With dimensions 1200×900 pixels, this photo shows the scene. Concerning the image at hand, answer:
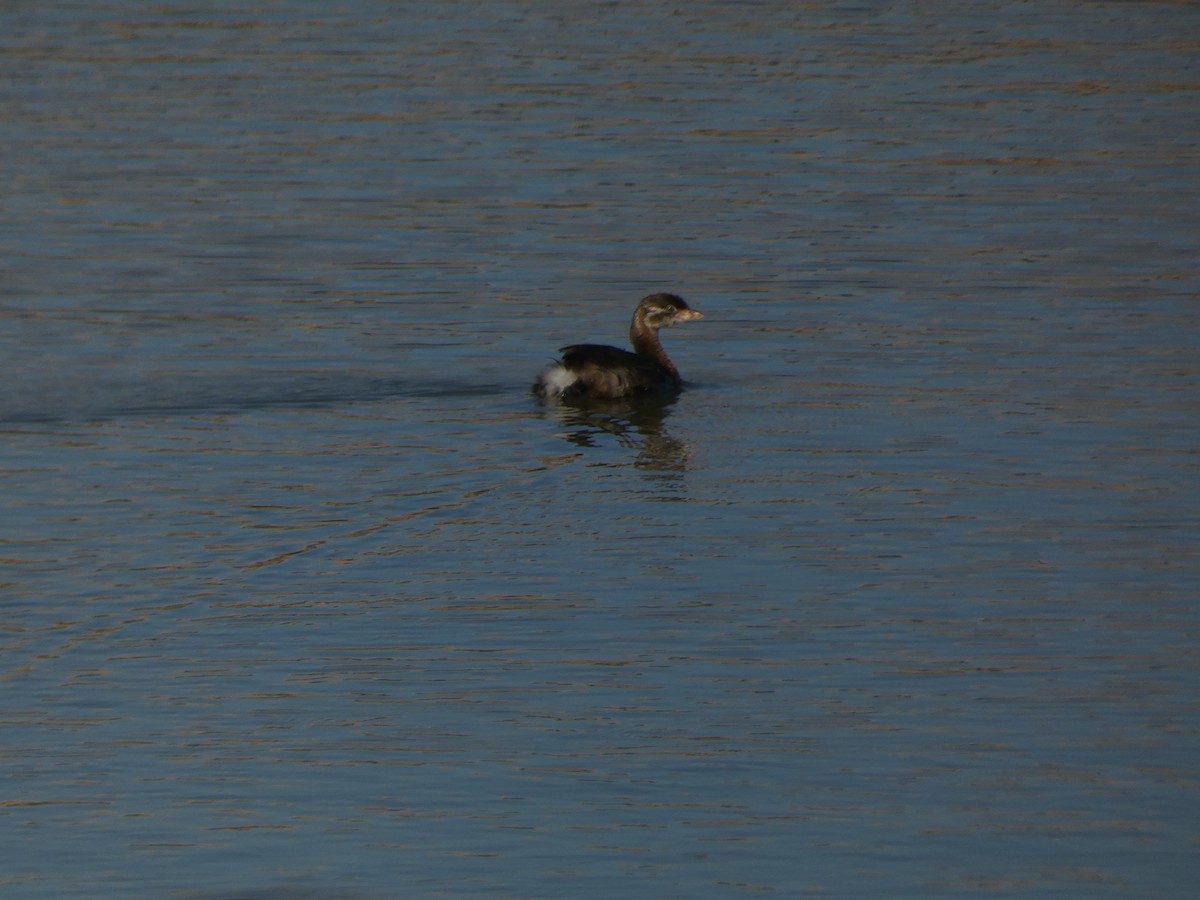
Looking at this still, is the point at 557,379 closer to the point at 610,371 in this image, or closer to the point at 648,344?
the point at 610,371

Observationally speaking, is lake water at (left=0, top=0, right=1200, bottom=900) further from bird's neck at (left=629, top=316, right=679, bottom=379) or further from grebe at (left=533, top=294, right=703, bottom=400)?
bird's neck at (left=629, top=316, right=679, bottom=379)

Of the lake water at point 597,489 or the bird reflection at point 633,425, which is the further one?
the bird reflection at point 633,425

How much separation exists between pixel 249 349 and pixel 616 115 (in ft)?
37.4

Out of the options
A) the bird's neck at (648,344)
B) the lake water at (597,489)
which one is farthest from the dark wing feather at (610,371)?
the lake water at (597,489)

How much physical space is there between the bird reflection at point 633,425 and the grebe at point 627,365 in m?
0.08

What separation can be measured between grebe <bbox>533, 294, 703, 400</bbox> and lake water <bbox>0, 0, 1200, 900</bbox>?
0.85ft

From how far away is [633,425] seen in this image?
1717cm

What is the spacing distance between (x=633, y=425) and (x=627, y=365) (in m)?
0.66

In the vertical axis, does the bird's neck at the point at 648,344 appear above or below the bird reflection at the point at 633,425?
above

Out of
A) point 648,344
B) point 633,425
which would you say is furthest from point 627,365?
point 648,344

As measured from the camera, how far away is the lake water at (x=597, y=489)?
30.4 feet

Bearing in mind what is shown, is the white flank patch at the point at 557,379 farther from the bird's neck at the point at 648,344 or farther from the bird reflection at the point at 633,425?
the bird's neck at the point at 648,344

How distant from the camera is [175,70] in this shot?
3178cm

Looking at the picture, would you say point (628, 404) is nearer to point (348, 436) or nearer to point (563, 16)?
point (348, 436)
